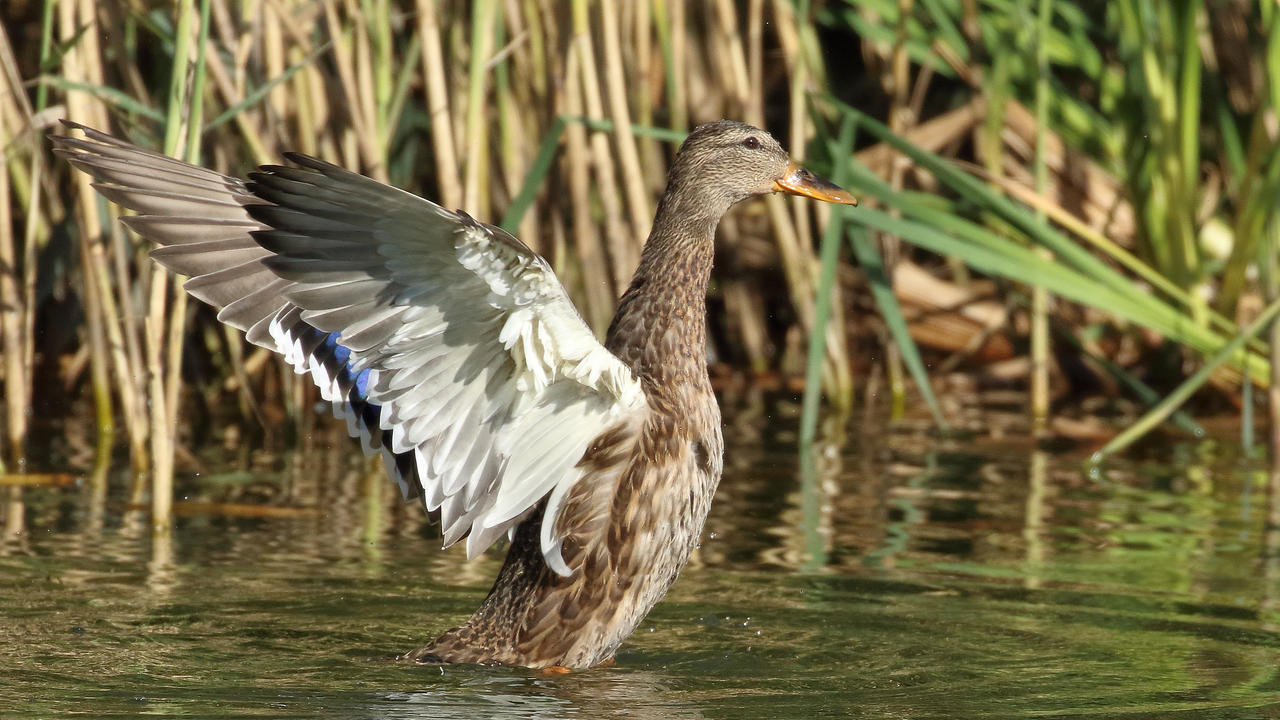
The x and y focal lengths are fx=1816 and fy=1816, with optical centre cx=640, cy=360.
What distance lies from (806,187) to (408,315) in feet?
5.19

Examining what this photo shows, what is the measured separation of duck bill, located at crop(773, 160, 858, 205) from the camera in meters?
5.28

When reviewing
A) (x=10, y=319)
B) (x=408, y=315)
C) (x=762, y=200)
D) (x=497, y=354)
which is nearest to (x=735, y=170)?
(x=497, y=354)

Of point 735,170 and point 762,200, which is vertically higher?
point 762,200

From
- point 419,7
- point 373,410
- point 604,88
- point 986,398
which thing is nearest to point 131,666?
point 373,410

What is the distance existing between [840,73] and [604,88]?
7.52ft

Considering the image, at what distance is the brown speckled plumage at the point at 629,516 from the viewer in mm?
4727

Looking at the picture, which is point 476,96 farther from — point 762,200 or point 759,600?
point 762,200

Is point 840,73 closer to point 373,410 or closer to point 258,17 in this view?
point 258,17

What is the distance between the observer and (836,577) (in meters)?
5.59

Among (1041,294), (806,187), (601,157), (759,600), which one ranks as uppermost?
(601,157)

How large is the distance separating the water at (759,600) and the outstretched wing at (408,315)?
55cm

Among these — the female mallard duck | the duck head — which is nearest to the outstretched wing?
the female mallard duck

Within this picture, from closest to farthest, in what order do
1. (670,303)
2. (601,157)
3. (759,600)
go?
1. (670,303)
2. (759,600)
3. (601,157)

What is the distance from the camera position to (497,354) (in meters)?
4.31
